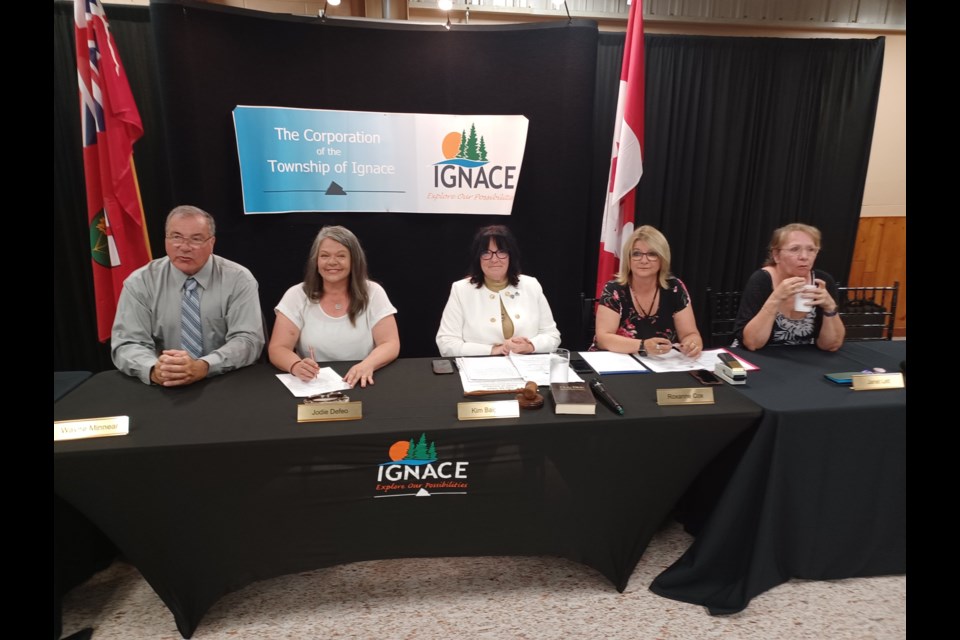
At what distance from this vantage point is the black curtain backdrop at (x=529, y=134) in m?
2.82

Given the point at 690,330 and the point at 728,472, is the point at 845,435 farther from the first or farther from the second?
the point at 690,330

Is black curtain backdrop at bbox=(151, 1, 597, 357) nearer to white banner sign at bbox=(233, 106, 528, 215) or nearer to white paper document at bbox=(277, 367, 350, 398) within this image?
white banner sign at bbox=(233, 106, 528, 215)

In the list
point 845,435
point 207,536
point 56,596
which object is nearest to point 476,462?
point 207,536

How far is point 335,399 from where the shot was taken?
1446 mm

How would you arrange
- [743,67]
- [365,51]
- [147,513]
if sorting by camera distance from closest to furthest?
[147,513]
[365,51]
[743,67]

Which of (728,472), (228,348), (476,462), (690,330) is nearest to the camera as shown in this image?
(476,462)

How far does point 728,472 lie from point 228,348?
1.73m

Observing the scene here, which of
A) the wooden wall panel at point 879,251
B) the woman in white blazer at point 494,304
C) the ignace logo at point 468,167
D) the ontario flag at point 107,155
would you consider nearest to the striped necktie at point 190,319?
the woman in white blazer at point 494,304

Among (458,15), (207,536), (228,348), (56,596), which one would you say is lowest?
(56,596)

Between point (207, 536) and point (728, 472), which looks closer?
point (207, 536)

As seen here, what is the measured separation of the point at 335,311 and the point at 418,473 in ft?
2.78

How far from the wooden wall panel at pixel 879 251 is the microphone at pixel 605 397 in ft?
12.4

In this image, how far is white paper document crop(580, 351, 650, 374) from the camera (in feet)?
5.71

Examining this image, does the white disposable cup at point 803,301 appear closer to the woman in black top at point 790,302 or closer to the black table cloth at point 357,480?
the woman in black top at point 790,302
